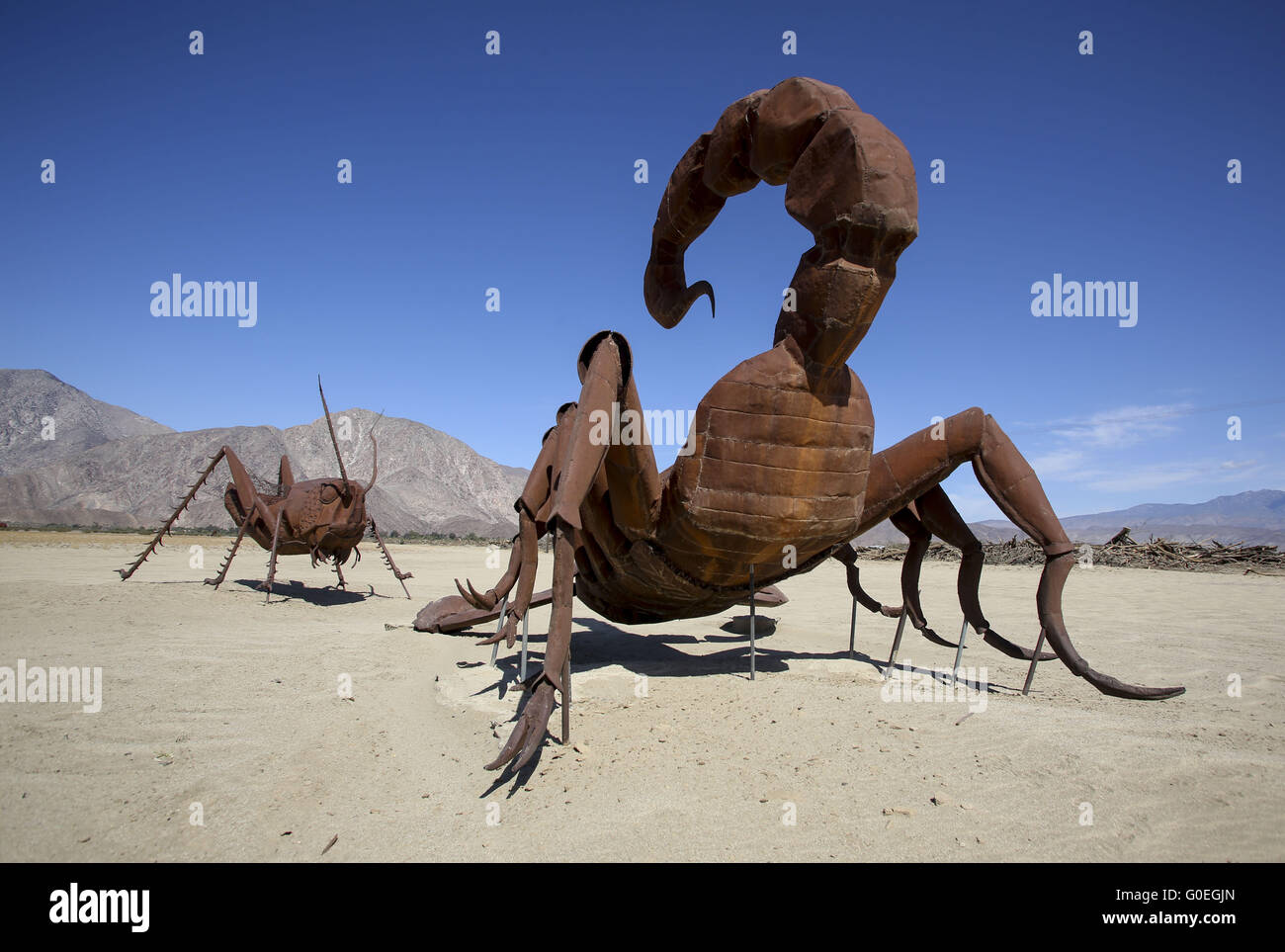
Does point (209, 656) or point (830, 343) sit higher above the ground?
point (830, 343)

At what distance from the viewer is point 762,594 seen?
726 centimetres

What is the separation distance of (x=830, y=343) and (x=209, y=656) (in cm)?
578

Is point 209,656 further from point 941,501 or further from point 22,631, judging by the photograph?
point 941,501

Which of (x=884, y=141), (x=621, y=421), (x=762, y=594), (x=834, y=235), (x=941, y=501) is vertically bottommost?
(x=762, y=594)

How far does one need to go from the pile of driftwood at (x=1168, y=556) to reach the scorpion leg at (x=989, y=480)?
14012 mm

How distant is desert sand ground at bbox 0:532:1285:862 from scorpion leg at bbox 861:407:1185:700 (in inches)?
30.9

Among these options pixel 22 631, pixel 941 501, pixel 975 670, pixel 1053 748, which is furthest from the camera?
pixel 22 631

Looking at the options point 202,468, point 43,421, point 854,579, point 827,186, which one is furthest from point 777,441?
point 43,421

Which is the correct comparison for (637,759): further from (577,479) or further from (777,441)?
(777,441)

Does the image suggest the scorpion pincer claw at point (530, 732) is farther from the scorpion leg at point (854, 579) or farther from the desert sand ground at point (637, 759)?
the scorpion leg at point (854, 579)

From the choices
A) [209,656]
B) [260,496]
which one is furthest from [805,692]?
→ [260,496]

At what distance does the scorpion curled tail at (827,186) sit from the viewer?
356cm

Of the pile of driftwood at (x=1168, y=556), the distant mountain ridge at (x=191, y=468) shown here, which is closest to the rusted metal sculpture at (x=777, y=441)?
the pile of driftwood at (x=1168, y=556)

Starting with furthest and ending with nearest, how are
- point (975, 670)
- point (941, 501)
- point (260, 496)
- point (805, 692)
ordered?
1. point (260, 496)
2. point (975, 670)
3. point (941, 501)
4. point (805, 692)
